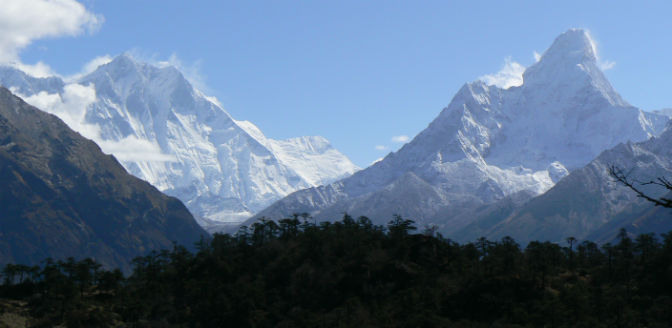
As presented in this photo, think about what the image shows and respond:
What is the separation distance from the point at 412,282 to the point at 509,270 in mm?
26405

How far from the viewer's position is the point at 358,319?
538 ft

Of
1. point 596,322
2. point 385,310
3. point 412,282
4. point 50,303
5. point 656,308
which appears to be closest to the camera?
point 596,322

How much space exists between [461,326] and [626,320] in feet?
114

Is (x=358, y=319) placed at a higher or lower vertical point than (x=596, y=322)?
higher

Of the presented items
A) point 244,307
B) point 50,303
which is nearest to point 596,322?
point 244,307

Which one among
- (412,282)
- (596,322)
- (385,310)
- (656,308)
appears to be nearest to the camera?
(596,322)

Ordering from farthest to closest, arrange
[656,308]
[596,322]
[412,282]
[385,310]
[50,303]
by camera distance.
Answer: [412,282] < [50,303] < [385,310] < [656,308] < [596,322]

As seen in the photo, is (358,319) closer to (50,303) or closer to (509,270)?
(509,270)

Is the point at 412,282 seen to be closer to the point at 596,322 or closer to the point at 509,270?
the point at 509,270

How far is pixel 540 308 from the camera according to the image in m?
159

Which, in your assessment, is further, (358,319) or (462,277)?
(462,277)

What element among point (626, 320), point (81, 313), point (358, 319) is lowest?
point (626, 320)

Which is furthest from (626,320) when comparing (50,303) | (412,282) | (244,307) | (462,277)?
(50,303)

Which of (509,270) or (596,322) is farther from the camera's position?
(509,270)
